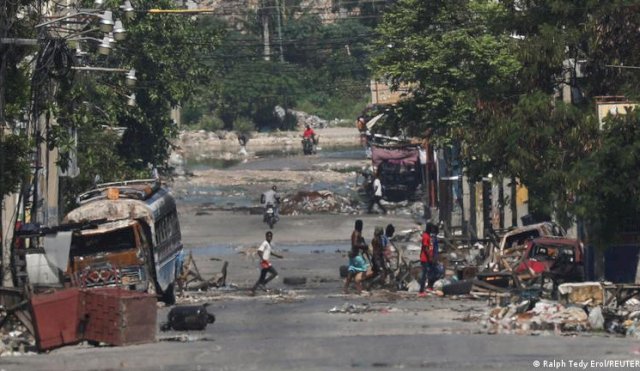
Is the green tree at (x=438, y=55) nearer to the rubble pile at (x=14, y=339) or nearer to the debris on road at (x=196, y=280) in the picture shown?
the debris on road at (x=196, y=280)

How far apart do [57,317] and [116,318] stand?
33.7 inches

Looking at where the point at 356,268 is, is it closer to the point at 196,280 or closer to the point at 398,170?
the point at 196,280

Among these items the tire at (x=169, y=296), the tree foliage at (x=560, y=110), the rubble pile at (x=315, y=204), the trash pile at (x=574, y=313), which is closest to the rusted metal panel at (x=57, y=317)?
the trash pile at (x=574, y=313)

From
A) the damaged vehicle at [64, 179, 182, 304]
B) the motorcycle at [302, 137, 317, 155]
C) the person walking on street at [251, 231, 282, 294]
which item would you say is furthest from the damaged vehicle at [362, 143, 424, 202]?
the damaged vehicle at [64, 179, 182, 304]

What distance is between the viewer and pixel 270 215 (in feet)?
174

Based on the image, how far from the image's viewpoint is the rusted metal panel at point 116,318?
24281 millimetres

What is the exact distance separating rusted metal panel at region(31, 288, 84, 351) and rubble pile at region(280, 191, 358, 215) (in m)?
34.0

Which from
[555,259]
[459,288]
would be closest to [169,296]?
[459,288]

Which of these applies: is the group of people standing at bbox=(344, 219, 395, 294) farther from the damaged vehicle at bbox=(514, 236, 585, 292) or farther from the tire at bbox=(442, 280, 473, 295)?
the damaged vehicle at bbox=(514, 236, 585, 292)

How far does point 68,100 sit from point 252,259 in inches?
432

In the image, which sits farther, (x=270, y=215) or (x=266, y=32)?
(x=266, y=32)

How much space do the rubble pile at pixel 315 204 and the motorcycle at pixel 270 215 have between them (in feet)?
16.5

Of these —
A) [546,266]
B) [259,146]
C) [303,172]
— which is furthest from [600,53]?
[259,146]

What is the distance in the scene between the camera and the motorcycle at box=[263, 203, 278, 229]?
52.7 meters
